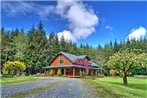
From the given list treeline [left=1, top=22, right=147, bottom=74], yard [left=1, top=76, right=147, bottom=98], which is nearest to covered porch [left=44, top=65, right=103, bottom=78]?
treeline [left=1, top=22, right=147, bottom=74]

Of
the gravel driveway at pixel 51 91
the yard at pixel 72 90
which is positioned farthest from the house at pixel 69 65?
the gravel driveway at pixel 51 91

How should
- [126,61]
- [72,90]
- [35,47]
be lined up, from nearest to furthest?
[72,90] < [126,61] < [35,47]

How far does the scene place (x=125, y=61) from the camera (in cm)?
2336

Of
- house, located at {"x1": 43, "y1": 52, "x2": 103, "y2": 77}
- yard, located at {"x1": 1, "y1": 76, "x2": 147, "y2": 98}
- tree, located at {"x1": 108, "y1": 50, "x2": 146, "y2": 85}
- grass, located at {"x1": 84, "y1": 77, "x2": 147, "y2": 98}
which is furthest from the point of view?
house, located at {"x1": 43, "y1": 52, "x2": 103, "y2": 77}

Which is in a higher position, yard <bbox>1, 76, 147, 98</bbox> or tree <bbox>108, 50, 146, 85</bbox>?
tree <bbox>108, 50, 146, 85</bbox>

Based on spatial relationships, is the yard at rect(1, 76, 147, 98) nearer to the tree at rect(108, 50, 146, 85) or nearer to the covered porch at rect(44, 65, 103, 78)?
the tree at rect(108, 50, 146, 85)

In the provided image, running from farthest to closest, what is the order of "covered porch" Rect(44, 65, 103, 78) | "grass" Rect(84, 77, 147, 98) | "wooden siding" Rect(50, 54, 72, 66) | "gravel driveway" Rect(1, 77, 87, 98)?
1. "wooden siding" Rect(50, 54, 72, 66)
2. "covered porch" Rect(44, 65, 103, 78)
3. "grass" Rect(84, 77, 147, 98)
4. "gravel driveway" Rect(1, 77, 87, 98)

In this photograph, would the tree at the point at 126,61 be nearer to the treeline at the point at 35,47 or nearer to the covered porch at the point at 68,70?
the covered porch at the point at 68,70

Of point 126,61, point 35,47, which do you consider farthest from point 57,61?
point 126,61

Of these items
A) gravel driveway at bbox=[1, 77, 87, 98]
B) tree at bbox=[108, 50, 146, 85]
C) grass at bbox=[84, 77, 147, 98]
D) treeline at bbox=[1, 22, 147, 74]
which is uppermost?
treeline at bbox=[1, 22, 147, 74]

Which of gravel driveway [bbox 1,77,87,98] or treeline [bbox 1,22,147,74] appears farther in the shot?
treeline [bbox 1,22,147,74]

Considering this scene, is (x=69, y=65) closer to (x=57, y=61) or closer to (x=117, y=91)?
(x=57, y=61)

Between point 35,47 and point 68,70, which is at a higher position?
point 35,47

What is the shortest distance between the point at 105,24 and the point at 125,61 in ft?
31.3
